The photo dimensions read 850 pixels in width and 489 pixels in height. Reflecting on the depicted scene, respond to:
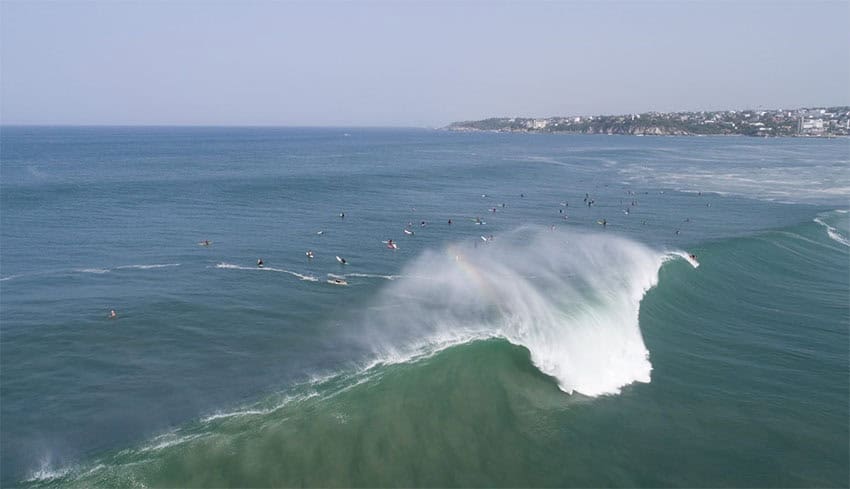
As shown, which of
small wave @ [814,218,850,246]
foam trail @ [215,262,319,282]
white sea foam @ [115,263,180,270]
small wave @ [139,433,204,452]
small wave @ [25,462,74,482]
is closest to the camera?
small wave @ [25,462,74,482]

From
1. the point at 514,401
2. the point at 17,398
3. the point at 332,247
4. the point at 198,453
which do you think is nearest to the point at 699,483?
the point at 514,401

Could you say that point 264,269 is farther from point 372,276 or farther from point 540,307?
point 540,307

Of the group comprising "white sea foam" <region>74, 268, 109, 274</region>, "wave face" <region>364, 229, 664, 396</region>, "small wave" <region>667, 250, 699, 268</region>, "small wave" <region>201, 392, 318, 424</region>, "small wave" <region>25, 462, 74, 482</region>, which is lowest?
"small wave" <region>25, 462, 74, 482</region>

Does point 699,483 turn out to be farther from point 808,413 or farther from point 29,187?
point 29,187

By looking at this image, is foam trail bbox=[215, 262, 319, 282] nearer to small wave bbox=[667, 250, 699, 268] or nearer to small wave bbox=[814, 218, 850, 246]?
small wave bbox=[667, 250, 699, 268]

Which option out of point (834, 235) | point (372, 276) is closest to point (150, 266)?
point (372, 276)

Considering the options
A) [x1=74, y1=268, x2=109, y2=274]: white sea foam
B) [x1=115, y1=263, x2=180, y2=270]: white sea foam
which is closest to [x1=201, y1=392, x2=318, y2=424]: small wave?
[x1=115, y1=263, x2=180, y2=270]: white sea foam
